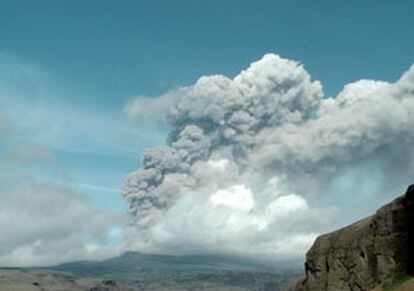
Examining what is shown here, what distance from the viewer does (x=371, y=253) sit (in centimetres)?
10281

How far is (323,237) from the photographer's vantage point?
11812 centimetres

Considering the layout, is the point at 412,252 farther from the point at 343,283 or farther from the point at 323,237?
the point at 323,237

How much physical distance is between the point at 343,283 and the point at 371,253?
27.8 ft

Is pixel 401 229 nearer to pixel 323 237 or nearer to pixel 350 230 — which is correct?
pixel 350 230

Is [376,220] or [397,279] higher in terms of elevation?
[376,220]

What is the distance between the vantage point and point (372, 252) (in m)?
103

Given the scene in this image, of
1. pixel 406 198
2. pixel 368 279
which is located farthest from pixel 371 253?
pixel 406 198

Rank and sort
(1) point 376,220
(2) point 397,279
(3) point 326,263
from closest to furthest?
(2) point 397,279, (1) point 376,220, (3) point 326,263

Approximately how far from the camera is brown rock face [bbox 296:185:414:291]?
99000 millimetres

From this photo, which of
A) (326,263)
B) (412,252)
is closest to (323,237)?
(326,263)

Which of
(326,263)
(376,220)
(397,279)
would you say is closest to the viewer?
(397,279)

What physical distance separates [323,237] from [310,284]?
9.66 meters

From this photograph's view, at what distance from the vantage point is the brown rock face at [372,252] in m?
99.0

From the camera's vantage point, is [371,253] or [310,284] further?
[310,284]
